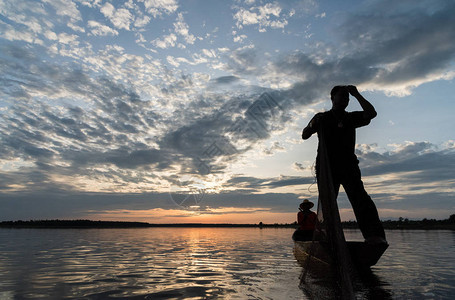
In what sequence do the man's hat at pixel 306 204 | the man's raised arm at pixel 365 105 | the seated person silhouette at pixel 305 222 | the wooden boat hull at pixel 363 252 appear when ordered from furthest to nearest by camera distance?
1. the man's hat at pixel 306 204
2. the seated person silhouette at pixel 305 222
3. the wooden boat hull at pixel 363 252
4. the man's raised arm at pixel 365 105

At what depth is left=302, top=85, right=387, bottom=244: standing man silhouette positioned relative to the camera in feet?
21.4

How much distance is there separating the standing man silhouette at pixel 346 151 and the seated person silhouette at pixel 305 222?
23.6 feet

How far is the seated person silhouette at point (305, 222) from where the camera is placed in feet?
44.8

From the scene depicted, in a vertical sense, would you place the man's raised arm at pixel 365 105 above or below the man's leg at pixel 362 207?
above

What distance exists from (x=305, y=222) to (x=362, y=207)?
798cm

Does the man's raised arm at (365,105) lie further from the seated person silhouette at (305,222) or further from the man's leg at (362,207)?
the seated person silhouette at (305,222)

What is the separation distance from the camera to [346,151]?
6742 mm

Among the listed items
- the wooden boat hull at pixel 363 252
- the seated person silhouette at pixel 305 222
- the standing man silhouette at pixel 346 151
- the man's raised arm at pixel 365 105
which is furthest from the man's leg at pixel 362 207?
the seated person silhouette at pixel 305 222

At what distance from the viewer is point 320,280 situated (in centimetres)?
725

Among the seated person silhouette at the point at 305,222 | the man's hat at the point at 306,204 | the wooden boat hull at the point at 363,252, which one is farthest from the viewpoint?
the man's hat at the point at 306,204

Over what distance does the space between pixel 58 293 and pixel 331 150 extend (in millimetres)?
7340

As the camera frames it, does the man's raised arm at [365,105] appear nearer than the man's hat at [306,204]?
Yes

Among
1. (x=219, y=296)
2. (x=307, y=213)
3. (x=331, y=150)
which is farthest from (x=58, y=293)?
(x=307, y=213)

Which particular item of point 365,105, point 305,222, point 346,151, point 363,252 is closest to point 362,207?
point 363,252
